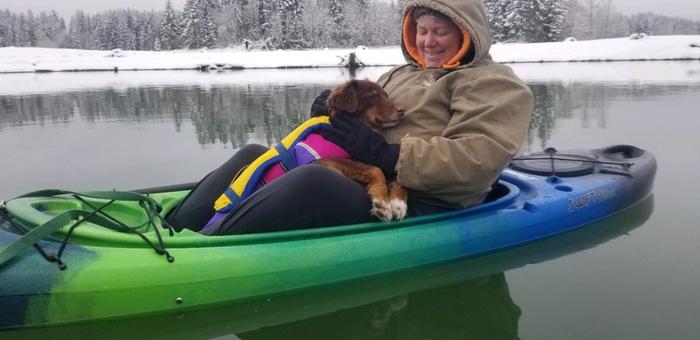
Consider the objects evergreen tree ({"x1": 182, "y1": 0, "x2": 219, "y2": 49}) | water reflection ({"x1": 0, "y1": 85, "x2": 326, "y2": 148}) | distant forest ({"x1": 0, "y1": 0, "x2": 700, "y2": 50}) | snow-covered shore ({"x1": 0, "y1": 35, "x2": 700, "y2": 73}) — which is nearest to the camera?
water reflection ({"x1": 0, "y1": 85, "x2": 326, "y2": 148})

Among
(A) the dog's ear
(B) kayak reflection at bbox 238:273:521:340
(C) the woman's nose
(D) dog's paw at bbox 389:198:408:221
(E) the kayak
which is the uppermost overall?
(C) the woman's nose

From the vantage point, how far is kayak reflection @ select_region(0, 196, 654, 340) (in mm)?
2797

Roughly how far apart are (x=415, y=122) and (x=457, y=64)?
0.50 metres

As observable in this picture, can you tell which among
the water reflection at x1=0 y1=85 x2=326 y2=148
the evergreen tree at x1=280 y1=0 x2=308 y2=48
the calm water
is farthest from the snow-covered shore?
the calm water

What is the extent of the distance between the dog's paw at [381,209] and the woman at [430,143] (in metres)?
0.07

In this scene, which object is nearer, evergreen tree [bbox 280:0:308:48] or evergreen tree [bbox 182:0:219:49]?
evergreen tree [bbox 280:0:308:48]

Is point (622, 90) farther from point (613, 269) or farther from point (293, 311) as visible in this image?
point (293, 311)

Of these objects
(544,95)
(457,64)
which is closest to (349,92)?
(457,64)

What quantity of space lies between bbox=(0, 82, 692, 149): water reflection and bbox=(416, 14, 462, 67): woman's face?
447cm

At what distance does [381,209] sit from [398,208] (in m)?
0.12

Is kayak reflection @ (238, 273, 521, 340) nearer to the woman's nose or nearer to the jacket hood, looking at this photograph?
the jacket hood

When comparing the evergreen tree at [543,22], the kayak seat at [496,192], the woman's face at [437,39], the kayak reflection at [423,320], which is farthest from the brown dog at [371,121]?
the evergreen tree at [543,22]

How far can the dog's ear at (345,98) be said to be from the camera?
11.0ft

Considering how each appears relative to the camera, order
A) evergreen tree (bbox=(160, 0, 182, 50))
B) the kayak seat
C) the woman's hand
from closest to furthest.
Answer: the woman's hand < the kayak seat < evergreen tree (bbox=(160, 0, 182, 50))
